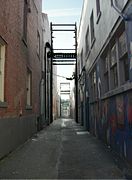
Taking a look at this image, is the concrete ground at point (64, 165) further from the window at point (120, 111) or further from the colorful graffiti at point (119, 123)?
the window at point (120, 111)

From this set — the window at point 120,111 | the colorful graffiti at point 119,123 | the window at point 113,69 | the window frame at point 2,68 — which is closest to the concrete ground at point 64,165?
the colorful graffiti at point 119,123

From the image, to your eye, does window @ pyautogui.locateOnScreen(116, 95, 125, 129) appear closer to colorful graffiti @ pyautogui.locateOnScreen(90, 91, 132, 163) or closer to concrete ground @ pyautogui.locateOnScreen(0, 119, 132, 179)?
colorful graffiti @ pyautogui.locateOnScreen(90, 91, 132, 163)

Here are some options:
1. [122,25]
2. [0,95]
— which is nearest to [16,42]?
[0,95]

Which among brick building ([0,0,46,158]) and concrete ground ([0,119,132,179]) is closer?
concrete ground ([0,119,132,179])

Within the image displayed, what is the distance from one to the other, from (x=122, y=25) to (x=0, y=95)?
155 inches

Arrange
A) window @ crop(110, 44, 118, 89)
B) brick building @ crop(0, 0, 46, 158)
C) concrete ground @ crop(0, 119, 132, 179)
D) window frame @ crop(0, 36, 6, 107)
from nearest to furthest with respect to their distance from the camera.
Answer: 1. concrete ground @ crop(0, 119, 132, 179)
2. brick building @ crop(0, 0, 46, 158)
3. window frame @ crop(0, 36, 6, 107)
4. window @ crop(110, 44, 118, 89)

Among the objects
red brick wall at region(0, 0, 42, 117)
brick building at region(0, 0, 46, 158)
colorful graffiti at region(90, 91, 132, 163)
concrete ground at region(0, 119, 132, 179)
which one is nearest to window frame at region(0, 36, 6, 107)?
brick building at region(0, 0, 46, 158)

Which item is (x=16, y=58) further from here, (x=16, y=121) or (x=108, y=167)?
(x=108, y=167)

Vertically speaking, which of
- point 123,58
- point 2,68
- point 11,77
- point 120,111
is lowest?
point 120,111

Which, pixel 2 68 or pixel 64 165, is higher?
pixel 2 68

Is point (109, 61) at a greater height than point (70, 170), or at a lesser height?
greater

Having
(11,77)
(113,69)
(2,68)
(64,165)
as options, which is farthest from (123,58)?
(11,77)

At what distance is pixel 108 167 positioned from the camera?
19.7 ft

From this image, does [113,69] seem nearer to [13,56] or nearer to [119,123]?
[119,123]
